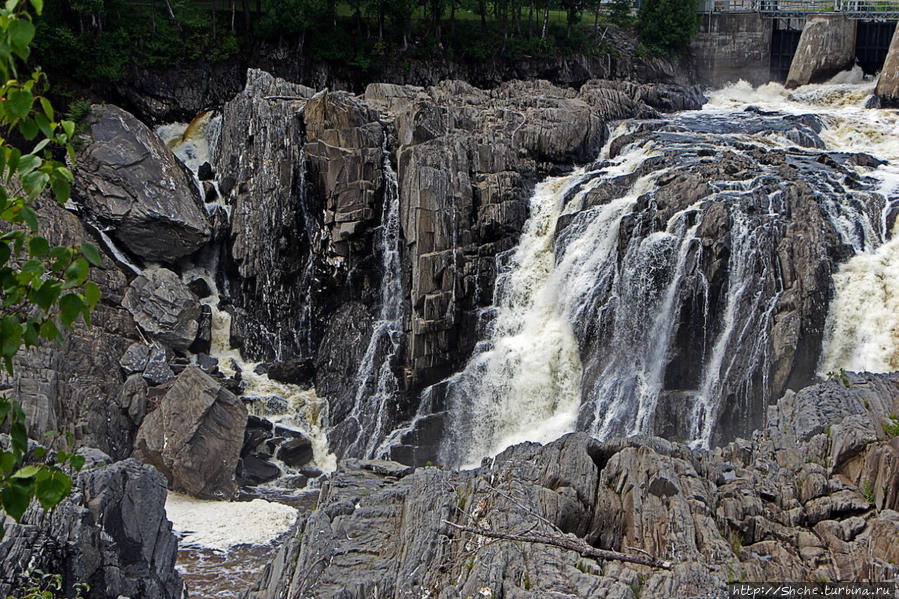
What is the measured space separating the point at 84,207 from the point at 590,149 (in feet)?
67.2

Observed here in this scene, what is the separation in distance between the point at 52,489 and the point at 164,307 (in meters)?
30.5

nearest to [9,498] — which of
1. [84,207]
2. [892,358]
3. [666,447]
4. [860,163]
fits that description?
[666,447]

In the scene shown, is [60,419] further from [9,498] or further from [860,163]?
[860,163]

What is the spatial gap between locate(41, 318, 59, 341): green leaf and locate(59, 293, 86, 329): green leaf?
0.17 metres

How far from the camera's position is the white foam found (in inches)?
1037

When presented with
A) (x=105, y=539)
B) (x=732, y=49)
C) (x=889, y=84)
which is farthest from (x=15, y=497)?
(x=732, y=49)

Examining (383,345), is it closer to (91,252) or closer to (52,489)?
(52,489)

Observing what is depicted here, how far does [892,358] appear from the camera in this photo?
27.0 meters

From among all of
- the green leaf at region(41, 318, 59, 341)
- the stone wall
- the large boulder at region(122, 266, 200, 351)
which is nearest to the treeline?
the stone wall

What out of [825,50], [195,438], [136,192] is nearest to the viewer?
[195,438]

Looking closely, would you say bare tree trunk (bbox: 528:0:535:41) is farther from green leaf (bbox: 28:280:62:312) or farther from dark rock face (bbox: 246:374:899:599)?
green leaf (bbox: 28:280:62:312)

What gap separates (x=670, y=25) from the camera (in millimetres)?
55656

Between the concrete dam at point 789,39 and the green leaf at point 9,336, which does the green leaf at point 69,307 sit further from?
the concrete dam at point 789,39

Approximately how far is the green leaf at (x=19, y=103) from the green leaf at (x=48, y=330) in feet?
3.77
